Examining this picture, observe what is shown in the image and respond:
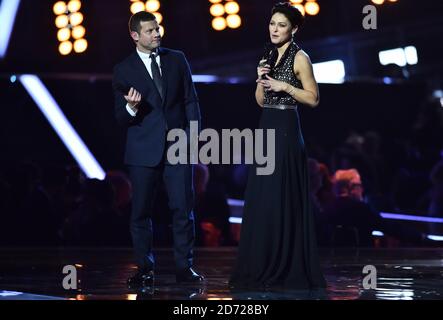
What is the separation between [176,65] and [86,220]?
8.24ft

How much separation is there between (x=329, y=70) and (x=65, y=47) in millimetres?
6377

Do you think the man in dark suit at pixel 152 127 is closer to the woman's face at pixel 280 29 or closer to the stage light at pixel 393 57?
the woman's face at pixel 280 29

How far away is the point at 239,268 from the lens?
676 cm

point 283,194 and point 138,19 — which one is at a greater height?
point 138,19

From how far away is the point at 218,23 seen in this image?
12.4 meters

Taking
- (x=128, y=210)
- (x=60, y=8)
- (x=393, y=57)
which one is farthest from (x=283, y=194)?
(x=393, y=57)

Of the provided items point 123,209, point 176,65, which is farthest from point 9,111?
point 176,65

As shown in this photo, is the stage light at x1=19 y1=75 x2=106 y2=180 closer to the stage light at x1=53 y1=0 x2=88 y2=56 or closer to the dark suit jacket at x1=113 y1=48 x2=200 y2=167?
the stage light at x1=53 y1=0 x2=88 y2=56

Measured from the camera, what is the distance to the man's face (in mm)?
6891

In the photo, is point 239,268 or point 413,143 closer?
point 239,268

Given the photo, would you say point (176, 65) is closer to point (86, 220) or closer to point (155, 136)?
point (155, 136)

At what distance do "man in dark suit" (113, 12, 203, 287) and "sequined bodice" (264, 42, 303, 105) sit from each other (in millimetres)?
581

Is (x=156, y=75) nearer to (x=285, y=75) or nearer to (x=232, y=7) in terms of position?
(x=285, y=75)

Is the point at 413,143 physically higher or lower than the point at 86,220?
higher
